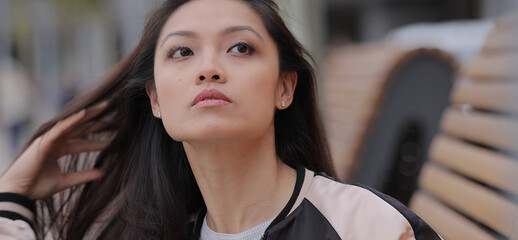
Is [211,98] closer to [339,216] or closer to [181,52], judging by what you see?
[181,52]

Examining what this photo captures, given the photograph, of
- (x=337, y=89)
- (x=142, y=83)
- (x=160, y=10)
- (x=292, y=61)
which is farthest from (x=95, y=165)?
(x=337, y=89)

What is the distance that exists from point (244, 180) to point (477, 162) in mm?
1093

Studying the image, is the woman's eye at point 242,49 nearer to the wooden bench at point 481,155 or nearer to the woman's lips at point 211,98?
the woman's lips at point 211,98

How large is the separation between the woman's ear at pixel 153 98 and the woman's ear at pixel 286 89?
0.43 metres

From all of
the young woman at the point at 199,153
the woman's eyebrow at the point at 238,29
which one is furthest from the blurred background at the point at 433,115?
the woman's eyebrow at the point at 238,29

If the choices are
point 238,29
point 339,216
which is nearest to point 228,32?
point 238,29

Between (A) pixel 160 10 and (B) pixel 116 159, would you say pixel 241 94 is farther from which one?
(B) pixel 116 159

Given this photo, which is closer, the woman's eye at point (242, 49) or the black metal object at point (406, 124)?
the woman's eye at point (242, 49)

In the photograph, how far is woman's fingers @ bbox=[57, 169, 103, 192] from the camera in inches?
106

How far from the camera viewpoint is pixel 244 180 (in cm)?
218

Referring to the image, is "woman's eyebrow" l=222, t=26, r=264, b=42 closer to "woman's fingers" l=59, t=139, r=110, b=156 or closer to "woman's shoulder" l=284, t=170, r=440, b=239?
"woman's shoulder" l=284, t=170, r=440, b=239

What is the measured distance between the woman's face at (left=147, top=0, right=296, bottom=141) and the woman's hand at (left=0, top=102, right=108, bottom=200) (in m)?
A: 0.61

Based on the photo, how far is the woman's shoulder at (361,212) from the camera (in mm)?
1804

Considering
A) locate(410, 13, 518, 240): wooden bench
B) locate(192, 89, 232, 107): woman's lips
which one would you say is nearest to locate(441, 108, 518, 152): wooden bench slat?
locate(410, 13, 518, 240): wooden bench
